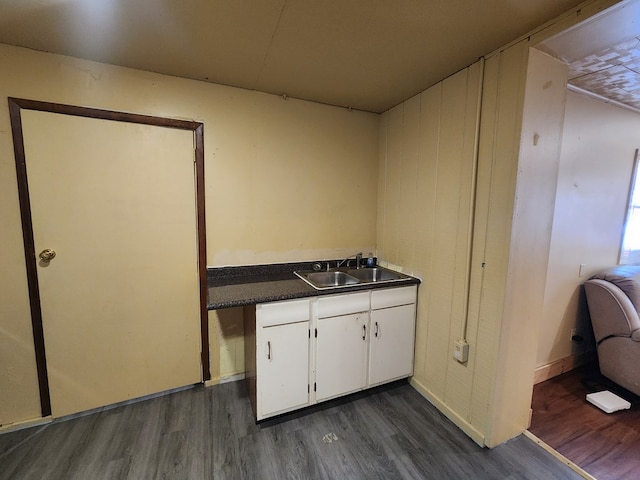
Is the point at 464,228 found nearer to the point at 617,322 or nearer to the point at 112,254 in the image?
the point at 617,322

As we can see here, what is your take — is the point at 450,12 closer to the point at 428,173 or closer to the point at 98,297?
the point at 428,173

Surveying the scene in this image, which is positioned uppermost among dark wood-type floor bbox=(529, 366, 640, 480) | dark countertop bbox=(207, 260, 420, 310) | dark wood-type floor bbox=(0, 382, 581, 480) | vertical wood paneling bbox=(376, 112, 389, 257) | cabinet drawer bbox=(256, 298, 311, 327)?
vertical wood paneling bbox=(376, 112, 389, 257)

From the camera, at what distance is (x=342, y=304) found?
1.86m

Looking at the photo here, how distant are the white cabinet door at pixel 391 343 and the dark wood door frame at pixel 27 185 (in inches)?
54.7

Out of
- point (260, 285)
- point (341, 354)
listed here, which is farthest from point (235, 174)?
point (341, 354)

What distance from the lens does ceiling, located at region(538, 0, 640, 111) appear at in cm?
117

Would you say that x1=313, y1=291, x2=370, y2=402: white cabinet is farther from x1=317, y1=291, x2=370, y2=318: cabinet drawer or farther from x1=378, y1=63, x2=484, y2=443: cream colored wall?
x1=378, y1=63, x2=484, y2=443: cream colored wall

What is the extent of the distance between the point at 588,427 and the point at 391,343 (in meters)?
1.34

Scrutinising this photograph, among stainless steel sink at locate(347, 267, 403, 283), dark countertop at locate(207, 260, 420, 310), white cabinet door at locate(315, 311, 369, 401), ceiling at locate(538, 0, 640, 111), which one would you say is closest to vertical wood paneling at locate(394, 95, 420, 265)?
stainless steel sink at locate(347, 267, 403, 283)

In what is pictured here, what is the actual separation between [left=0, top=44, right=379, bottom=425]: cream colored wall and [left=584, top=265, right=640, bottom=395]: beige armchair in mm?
1904

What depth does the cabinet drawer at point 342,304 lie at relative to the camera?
1.81 m

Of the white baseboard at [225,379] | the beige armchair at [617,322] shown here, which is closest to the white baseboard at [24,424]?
the white baseboard at [225,379]

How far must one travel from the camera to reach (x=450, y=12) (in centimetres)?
123

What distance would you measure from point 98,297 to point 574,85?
3723 mm
